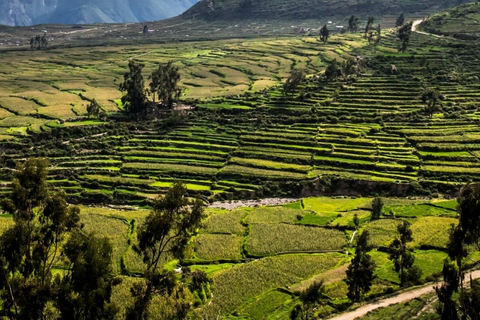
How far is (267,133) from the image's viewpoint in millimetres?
94000

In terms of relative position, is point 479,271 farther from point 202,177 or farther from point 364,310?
point 202,177

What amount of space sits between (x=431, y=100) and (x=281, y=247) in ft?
203

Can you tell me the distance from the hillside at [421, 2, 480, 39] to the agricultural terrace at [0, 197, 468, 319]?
11906cm

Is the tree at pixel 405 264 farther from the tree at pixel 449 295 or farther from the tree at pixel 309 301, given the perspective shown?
the tree at pixel 449 295

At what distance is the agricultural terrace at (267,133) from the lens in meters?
75.5

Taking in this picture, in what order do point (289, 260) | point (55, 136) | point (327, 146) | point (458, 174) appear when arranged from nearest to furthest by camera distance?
point (289, 260)
point (458, 174)
point (327, 146)
point (55, 136)

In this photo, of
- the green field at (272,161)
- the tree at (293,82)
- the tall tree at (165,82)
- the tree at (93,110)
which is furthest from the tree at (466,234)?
the tall tree at (165,82)

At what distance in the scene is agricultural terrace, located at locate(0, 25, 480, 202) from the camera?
75500mm

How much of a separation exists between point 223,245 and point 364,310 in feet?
63.6

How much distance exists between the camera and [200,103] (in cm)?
11575

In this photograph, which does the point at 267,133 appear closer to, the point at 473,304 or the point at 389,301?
the point at 389,301

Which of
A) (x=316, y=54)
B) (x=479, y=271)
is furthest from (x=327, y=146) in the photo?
(x=316, y=54)

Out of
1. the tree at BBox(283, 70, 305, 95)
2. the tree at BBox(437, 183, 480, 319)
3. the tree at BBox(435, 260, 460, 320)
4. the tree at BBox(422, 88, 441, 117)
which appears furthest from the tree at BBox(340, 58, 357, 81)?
the tree at BBox(437, 183, 480, 319)

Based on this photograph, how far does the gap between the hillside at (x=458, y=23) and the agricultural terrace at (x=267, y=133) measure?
16496 mm
